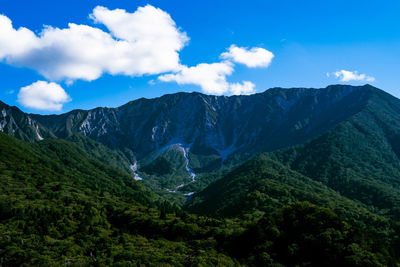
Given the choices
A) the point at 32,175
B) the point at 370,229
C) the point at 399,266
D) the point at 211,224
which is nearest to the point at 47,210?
the point at 211,224

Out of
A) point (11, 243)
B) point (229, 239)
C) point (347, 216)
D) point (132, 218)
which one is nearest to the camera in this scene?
point (11, 243)

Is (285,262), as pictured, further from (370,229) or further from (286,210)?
(370,229)

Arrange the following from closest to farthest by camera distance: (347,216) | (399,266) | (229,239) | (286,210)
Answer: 1. (399,266)
2. (229,239)
3. (286,210)
4. (347,216)

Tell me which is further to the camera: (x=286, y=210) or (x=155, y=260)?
(x=286, y=210)

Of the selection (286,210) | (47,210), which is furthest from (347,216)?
(47,210)

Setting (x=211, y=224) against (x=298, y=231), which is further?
(x=211, y=224)

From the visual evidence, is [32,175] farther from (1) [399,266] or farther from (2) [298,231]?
(1) [399,266]

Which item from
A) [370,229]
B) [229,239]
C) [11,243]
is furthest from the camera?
[370,229]

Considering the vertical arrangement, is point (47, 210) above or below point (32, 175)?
below

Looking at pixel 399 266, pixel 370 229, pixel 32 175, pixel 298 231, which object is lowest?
pixel 370 229
